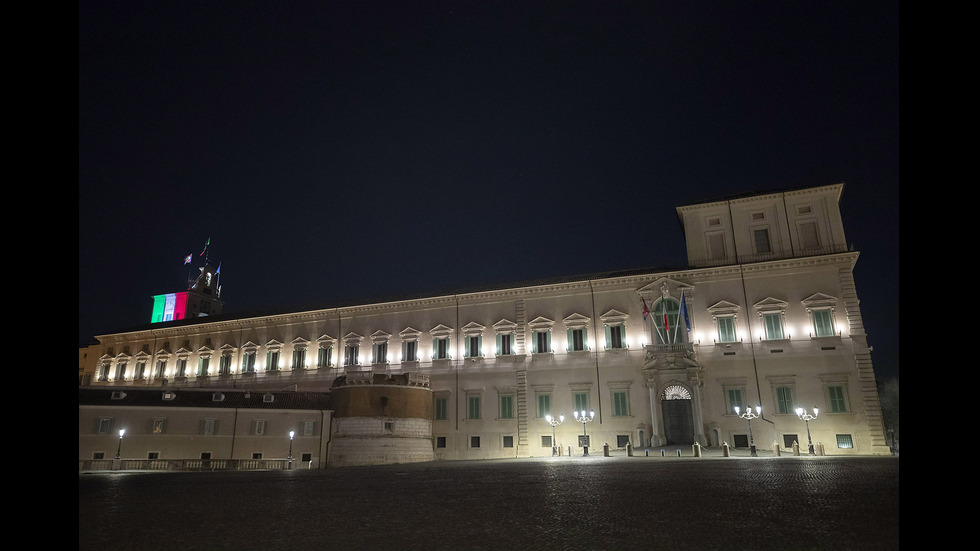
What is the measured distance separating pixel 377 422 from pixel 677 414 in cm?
1904

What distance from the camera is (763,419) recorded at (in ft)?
107

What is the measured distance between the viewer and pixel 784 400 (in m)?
32.7

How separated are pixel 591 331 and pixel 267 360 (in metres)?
28.3

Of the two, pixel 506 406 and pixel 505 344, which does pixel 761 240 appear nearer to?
pixel 505 344

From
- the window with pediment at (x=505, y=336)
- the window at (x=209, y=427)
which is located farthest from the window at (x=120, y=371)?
the window with pediment at (x=505, y=336)

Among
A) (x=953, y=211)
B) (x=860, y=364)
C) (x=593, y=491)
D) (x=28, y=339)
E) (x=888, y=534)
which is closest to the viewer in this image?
(x=953, y=211)

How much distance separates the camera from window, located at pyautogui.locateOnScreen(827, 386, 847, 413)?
104 feet

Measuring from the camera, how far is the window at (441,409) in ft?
133

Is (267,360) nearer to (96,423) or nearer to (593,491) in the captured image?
(96,423)

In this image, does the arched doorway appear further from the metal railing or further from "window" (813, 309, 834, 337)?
the metal railing

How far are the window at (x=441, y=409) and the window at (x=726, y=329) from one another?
62.7ft

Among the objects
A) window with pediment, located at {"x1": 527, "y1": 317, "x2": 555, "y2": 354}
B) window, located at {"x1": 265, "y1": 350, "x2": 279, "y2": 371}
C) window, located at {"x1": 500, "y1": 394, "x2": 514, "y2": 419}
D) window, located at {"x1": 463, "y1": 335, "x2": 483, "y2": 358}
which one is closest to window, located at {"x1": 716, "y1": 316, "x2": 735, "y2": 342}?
window with pediment, located at {"x1": 527, "y1": 317, "x2": 555, "y2": 354}

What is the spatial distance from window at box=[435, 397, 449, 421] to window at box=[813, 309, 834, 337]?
24.3 metres

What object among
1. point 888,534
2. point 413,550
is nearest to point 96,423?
point 413,550
